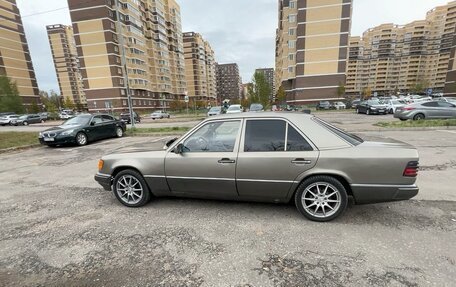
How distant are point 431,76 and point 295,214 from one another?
141394 mm

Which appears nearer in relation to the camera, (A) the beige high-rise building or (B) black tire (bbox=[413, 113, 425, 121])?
(B) black tire (bbox=[413, 113, 425, 121])

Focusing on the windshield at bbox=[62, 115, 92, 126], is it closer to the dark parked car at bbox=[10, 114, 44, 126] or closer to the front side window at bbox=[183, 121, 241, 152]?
the front side window at bbox=[183, 121, 241, 152]

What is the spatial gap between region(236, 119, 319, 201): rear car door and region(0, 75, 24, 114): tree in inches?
2395

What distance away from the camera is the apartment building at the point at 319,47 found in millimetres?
44719

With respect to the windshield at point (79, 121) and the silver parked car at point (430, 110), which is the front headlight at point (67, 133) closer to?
the windshield at point (79, 121)

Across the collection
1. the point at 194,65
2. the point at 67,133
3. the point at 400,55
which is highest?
the point at 400,55

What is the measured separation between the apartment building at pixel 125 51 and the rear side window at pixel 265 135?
42.4 m

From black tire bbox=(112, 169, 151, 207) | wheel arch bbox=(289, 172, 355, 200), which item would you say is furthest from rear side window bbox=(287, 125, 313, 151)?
black tire bbox=(112, 169, 151, 207)

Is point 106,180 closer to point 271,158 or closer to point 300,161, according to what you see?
point 271,158

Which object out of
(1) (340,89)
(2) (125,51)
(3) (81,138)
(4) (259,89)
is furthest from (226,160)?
(2) (125,51)

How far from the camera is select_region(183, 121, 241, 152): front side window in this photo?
3.38 m

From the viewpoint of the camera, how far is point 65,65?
104 m

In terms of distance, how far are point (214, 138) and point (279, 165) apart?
112cm

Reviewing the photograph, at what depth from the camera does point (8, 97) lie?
147 feet
